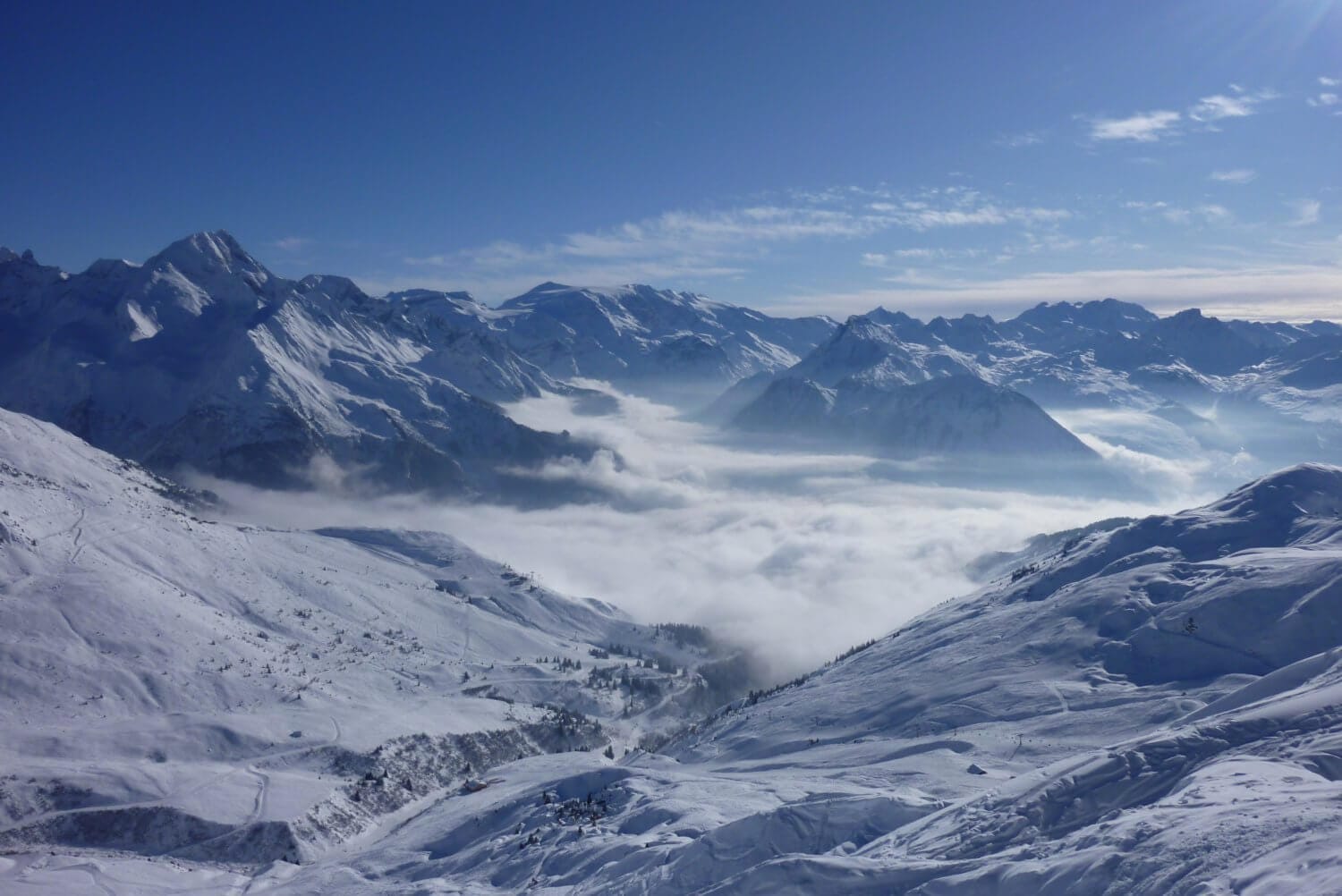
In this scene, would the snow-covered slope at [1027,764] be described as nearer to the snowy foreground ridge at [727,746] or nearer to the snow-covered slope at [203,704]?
the snowy foreground ridge at [727,746]

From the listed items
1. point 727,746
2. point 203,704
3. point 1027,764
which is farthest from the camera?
point 203,704

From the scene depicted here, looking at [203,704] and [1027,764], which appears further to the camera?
[203,704]

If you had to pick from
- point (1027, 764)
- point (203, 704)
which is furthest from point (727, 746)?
point (203, 704)

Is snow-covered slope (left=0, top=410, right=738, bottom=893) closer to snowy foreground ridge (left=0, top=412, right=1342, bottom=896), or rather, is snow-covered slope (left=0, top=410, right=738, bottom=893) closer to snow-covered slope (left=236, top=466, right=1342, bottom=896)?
snowy foreground ridge (left=0, top=412, right=1342, bottom=896)

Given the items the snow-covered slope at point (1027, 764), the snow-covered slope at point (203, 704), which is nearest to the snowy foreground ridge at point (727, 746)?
the snow-covered slope at point (1027, 764)

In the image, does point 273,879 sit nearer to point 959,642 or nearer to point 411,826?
point 411,826

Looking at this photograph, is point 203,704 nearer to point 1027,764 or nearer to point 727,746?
point 727,746
